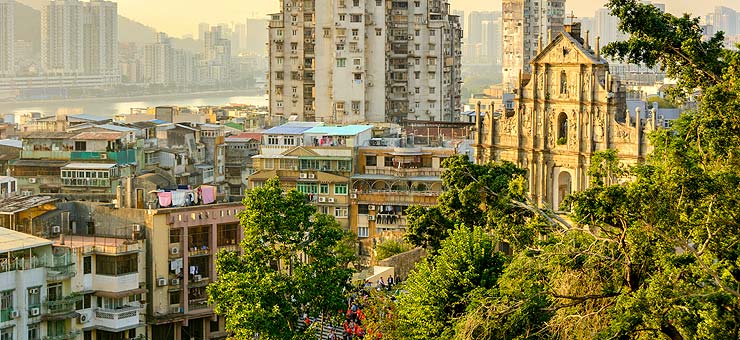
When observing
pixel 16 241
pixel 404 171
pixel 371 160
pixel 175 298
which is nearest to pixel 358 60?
pixel 371 160

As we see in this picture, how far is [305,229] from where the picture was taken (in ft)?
83.7

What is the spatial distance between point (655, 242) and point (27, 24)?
17821 cm

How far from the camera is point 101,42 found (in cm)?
17362

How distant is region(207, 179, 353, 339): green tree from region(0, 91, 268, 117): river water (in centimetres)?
12417

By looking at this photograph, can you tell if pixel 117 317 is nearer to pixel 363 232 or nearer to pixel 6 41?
pixel 363 232

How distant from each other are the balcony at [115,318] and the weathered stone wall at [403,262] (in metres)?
6.43

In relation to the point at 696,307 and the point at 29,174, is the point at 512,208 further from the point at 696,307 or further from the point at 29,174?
the point at 29,174

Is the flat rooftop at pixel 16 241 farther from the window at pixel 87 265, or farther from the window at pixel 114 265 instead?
the window at pixel 114 265

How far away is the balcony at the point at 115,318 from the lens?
31.0m

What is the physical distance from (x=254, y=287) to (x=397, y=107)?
144 ft

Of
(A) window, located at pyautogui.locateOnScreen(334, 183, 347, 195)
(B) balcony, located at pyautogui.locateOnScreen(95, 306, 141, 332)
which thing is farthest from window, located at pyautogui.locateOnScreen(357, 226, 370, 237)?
(B) balcony, located at pyautogui.locateOnScreen(95, 306, 141, 332)

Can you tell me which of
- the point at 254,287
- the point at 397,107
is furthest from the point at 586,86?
the point at 397,107

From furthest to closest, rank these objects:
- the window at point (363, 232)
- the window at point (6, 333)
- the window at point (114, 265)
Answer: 1. the window at point (363, 232)
2. the window at point (114, 265)
3. the window at point (6, 333)

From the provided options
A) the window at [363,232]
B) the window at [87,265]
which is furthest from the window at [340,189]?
the window at [87,265]
